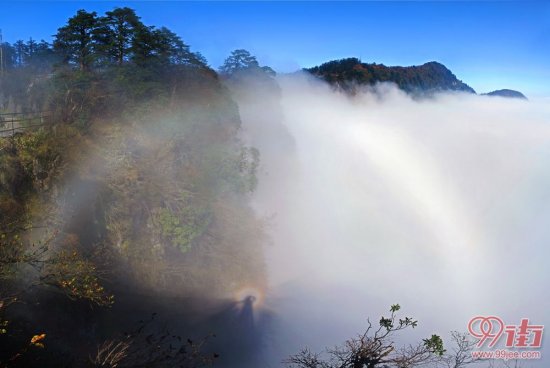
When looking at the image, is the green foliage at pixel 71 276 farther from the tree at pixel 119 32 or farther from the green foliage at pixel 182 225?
the tree at pixel 119 32

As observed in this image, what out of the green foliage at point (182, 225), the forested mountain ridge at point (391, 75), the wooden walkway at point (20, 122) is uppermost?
the forested mountain ridge at point (391, 75)

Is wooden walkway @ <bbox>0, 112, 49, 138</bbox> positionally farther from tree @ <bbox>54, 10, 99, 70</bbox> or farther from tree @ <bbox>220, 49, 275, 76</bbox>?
tree @ <bbox>220, 49, 275, 76</bbox>

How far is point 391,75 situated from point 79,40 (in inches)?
2607

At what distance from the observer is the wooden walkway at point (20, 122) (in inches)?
736

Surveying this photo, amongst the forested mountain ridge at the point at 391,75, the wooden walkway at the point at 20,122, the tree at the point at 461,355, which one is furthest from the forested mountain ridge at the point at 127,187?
the forested mountain ridge at the point at 391,75

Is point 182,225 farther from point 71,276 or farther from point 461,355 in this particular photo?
point 461,355

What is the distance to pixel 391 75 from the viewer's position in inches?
2985

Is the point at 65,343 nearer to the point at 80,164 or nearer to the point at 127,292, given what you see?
the point at 127,292

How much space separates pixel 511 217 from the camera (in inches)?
1775

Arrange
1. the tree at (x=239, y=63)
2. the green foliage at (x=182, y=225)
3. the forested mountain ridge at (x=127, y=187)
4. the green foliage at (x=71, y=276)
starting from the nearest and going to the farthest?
1. the green foliage at (x=71, y=276)
2. the forested mountain ridge at (x=127, y=187)
3. the green foliage at (x=182, y=225)
4. the tree at (x=239, y=63)

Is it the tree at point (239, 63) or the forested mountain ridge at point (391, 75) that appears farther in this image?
the forested mountain ridge at point (391, 75)

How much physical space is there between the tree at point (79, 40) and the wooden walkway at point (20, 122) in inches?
178

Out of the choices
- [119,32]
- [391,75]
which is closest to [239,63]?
[119,32]

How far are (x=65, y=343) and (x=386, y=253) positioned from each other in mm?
25330
